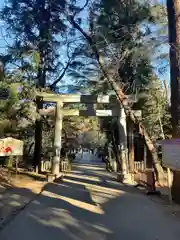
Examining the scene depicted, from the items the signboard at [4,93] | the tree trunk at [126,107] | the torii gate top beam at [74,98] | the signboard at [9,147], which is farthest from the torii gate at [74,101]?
the signboard at [9,147]

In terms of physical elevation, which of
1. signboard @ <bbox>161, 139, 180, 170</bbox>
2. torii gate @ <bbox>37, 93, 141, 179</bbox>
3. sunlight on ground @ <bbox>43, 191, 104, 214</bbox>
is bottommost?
sunlight on ground @ <bbox>43, 191, 104, 214</bbox>

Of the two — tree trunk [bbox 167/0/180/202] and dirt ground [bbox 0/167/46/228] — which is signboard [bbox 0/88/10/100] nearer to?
dirt ground [bbox 0/167/46/228]

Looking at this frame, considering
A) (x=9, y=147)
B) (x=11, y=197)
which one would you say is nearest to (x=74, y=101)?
(x=9, y=147)

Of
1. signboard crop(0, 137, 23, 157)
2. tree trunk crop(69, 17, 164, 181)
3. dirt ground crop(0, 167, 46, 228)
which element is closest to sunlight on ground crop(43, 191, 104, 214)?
dirt ground crop(0, 167, 46, 228)

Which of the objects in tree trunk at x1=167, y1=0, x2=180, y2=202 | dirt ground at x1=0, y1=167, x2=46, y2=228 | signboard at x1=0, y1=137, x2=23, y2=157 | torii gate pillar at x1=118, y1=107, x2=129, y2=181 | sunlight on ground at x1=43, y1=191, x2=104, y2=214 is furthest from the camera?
torii gate pillar at x1=118, y1=107, x2=129, y2=181

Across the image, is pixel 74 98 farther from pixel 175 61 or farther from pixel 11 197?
pixel 11 197

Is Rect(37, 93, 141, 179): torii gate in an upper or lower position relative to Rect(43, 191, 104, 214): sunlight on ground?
upper

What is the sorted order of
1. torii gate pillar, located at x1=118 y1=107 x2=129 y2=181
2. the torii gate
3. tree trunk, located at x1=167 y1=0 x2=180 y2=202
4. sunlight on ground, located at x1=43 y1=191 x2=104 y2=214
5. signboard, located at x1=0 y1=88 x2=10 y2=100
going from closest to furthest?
sunlight on ground, located at x1=43 y1=191 x2=104 y2=214
tree trunk, located at x1=167 y1=0 x2=180 y2=202
signboard, located at x1=0 y1=88 x2=10 y2=100
torii gate pillar, located at x1=118 y1=107 x2=129 y2=181
the torii gate

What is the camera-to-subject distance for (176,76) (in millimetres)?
11953

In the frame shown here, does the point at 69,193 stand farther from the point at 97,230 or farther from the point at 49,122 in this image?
the point at 49,122

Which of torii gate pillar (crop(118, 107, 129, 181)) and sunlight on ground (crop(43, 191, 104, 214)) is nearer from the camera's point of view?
sunlight on ground (crop(43, 191, 104, 214))

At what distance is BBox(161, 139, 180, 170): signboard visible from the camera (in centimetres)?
909

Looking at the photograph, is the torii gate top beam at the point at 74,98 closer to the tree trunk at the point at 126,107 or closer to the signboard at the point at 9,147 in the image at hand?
the tree trunk at the point at 126,107

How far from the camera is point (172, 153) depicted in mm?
9531
